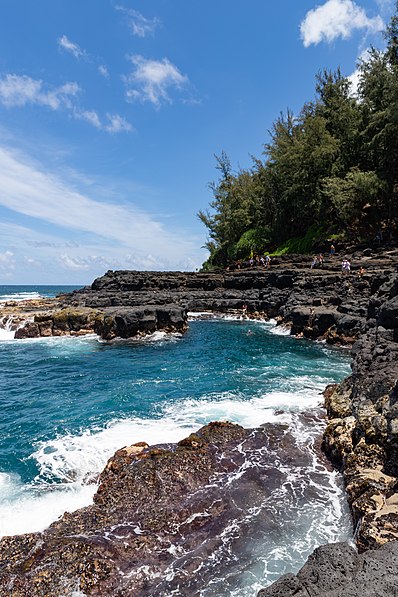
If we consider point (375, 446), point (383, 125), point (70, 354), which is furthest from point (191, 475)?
point (383, 125)

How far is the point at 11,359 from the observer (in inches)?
945

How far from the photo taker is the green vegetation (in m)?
40.7

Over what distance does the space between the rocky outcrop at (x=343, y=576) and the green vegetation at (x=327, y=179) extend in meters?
41.6

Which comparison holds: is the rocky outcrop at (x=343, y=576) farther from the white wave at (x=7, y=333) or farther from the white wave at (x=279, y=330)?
the white wave at (x=7, y=333)

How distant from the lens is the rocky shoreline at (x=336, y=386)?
620 cm

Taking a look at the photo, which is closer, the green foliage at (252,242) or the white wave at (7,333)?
the white wave at (7,333)

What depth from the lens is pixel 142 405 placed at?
14.7m

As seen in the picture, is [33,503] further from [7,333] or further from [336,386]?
[7,333]

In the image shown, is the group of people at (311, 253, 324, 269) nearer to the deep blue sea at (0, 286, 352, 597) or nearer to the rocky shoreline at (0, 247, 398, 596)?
the rocky shoreline at (0, 247, 398, 596)

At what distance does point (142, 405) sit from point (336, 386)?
8.29m

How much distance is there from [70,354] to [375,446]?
21238mm

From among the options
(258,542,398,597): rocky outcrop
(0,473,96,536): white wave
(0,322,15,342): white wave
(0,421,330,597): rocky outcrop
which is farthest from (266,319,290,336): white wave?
(258,542,398,597): rocky outcrop

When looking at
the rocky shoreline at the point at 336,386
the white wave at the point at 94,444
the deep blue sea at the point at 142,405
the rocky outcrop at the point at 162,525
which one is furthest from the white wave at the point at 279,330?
the rocky outcrop at the point at 162,525

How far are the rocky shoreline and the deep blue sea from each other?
838 millimetres
